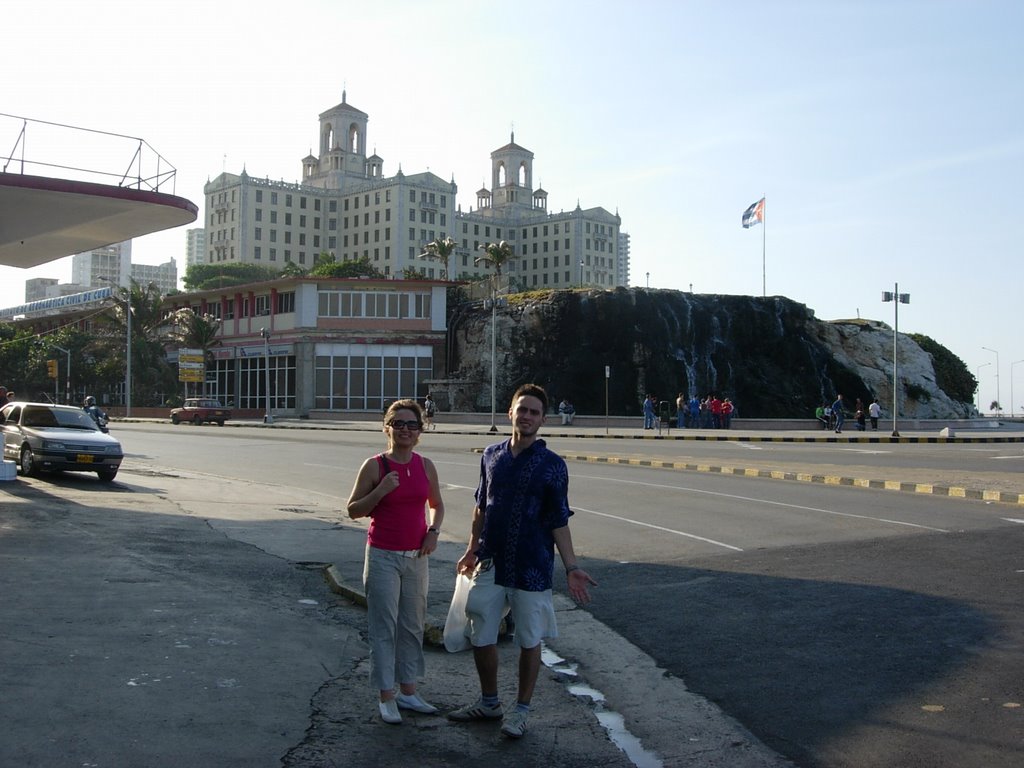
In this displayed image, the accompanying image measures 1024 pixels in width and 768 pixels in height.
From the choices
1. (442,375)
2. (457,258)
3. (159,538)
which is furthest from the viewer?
(457,258)

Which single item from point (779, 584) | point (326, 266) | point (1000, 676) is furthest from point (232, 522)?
point (326, 266)

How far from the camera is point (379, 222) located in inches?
5782

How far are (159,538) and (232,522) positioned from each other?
78.5 inches

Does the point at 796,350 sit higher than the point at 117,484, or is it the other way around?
the point at 796,350

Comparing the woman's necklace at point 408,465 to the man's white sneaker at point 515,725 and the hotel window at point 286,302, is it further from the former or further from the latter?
the hotel window at point 286,302

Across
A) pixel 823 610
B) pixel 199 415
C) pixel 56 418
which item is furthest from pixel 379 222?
pixel 823 610

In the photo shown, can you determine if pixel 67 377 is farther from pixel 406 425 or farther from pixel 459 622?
pixel 459 622

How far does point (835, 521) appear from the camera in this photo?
542 inches

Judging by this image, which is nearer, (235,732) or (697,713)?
(235,732)

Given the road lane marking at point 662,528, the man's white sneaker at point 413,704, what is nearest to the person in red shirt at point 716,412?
the road lane marking at point 662,528

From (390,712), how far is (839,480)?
1671 centimetres

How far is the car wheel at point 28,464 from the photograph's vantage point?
1858cm

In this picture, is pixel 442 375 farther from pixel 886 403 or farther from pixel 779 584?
pixel 779 584

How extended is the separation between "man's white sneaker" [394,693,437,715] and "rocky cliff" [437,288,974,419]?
192ft
